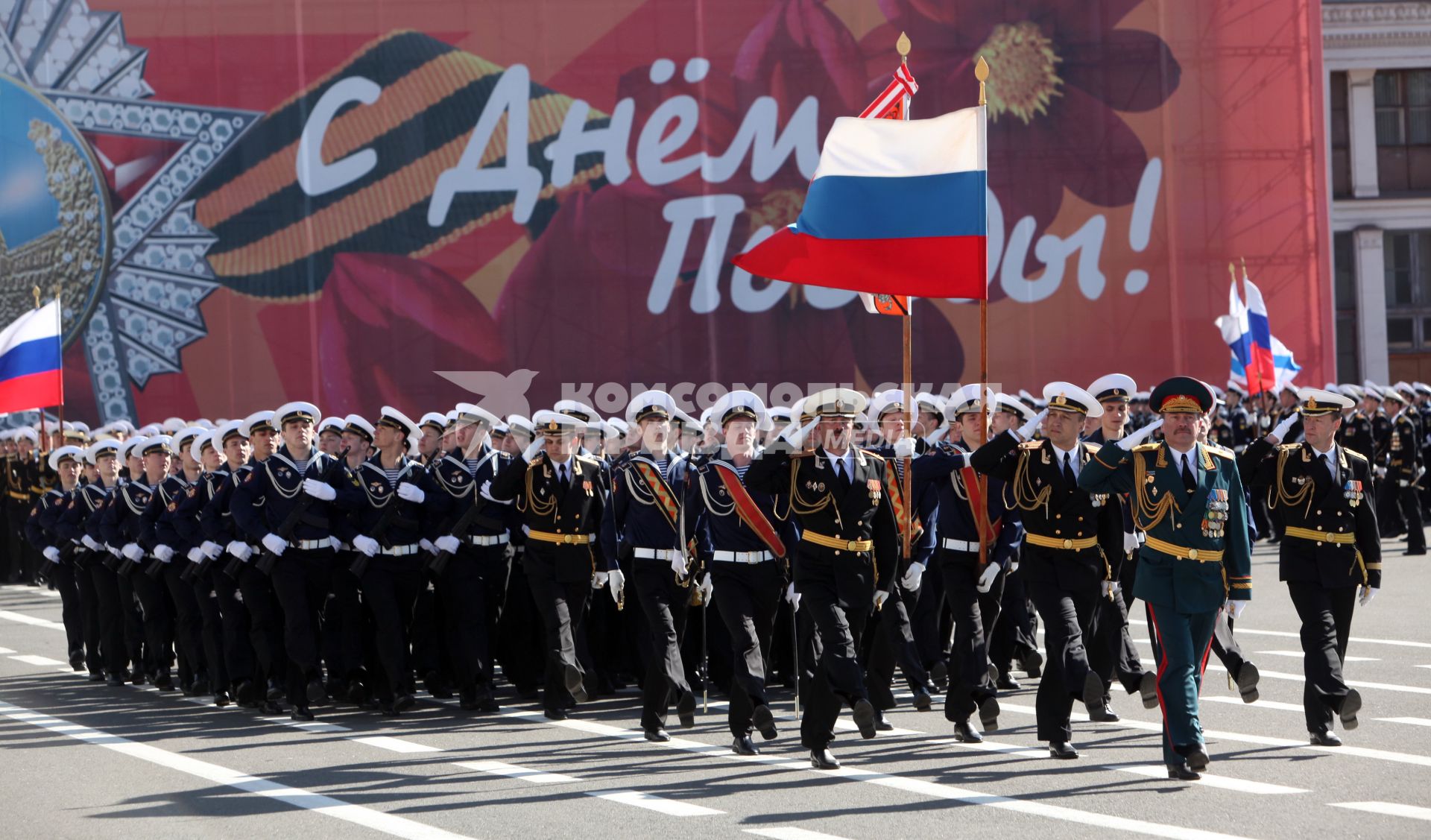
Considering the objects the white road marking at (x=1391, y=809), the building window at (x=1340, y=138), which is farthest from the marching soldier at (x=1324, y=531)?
the building window at (x=1340, y=138)

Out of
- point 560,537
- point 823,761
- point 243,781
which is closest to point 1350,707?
point 823,761

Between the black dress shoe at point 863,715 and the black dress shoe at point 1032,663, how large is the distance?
3533 millimetres

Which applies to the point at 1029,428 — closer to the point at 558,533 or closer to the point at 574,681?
the point at 558,533

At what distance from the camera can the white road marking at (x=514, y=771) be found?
28.9 ft

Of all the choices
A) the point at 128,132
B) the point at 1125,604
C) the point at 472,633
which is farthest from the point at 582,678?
the point at 128,132

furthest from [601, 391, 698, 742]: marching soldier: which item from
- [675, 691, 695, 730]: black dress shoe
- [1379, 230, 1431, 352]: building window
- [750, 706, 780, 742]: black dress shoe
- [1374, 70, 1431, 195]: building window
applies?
[1374, 70, 1431, 195]: building window

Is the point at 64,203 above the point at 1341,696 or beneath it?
above

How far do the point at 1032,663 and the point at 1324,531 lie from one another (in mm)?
2979

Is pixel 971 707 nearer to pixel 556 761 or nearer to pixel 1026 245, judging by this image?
pixel 556 761

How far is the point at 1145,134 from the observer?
3197cm

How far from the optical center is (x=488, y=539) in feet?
38.7

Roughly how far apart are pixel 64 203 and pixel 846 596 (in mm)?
26543

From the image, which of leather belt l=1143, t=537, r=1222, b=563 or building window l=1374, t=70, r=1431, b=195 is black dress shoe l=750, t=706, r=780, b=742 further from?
building window l=1374, t=70, r=1431, b=195

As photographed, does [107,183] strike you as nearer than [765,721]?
No
